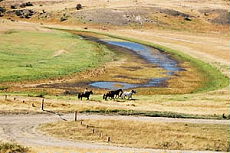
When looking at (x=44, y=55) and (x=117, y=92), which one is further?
(x=44, y=55)

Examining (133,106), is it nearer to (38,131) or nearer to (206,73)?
(38,131)

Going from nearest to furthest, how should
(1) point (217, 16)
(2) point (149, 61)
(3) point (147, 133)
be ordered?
(3) point (147, 133) < (2) point (149, 61) < (1) point (217, 16)

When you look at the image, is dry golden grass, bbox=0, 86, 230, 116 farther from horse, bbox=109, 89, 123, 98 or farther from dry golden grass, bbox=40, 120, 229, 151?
dry golden grass, bbox=40, 120, 229, 151

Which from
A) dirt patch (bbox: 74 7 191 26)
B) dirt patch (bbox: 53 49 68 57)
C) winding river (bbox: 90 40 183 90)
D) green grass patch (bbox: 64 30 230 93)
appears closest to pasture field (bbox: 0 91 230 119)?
winding river (bbox: 90 40 183 90)

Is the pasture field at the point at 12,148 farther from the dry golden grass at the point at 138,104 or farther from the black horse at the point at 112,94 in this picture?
the black horse at the point at 112,94

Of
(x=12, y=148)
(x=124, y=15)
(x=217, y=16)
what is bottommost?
(x=12, y=148)

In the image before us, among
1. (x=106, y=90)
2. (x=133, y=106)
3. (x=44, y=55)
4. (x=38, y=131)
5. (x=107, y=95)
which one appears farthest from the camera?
(x=44, y=55)

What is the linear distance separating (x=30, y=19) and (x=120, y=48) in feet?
190

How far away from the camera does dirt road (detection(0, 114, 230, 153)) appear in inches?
1389

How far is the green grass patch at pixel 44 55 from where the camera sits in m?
66.4

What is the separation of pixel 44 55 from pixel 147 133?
47464mm

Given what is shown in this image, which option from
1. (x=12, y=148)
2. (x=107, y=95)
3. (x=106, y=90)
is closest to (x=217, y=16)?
(x=106, y=90)

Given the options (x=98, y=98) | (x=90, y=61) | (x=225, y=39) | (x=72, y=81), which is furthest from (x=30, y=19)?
(x=98, y=98)

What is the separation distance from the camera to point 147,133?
40125 mm
